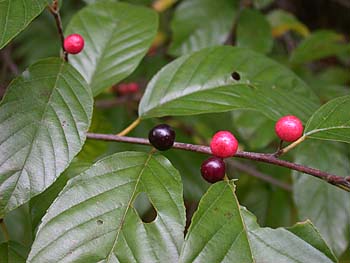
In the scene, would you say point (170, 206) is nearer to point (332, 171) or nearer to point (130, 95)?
point (332, 171)

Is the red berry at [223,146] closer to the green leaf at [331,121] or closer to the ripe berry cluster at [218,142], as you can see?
the ripe berry cluster at [218,142]

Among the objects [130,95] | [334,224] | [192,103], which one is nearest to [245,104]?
[192,103]

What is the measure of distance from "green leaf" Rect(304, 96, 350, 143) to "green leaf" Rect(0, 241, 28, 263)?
2.04ft

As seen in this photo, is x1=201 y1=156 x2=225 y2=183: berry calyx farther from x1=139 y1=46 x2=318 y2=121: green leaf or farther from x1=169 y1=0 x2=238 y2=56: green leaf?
x1=169 y1=0 x2=238 y2=56: green leaf

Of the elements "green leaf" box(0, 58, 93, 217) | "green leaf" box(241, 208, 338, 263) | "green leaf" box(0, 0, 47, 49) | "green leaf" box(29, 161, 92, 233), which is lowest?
"green leaf" box(29, 161, 92, 233)

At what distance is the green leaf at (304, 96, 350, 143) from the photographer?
40.8 inches

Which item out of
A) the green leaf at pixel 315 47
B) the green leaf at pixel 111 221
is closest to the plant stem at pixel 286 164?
the green leaf at pixel 111 221

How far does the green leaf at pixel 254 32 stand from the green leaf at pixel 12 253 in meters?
1.27

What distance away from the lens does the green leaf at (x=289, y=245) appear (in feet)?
2.85

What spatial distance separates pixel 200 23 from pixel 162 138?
111cm

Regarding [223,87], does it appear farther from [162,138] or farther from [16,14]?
[16,14]

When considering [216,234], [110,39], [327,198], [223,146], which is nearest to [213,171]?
[223,146]

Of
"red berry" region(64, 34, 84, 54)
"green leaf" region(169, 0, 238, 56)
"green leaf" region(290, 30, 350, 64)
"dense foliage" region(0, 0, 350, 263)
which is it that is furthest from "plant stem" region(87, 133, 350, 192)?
"green leaf" region(290, 30, 350, 64)

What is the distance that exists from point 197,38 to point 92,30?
0.67 meters
